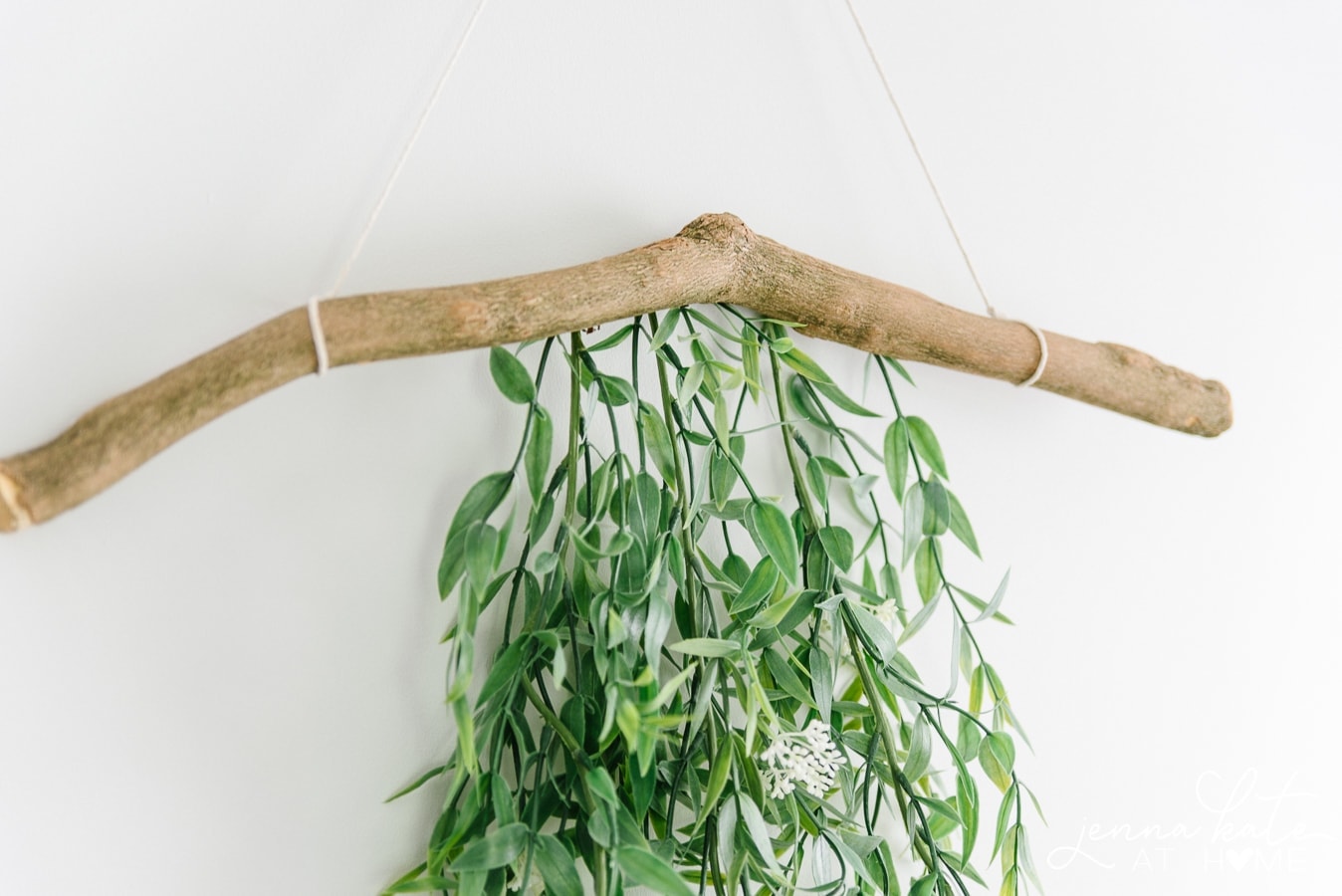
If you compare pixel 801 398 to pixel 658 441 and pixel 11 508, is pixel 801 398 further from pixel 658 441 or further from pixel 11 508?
pixel 11 508

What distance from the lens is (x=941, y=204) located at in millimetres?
848

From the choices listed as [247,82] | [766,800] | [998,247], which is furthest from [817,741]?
[247,82]

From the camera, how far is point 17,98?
0.59 m

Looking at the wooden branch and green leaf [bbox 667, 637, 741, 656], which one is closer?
the wooden branch

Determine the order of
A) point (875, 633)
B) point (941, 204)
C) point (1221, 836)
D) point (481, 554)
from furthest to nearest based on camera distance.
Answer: point (1221, 836) < point (941, 204) < point (875, 633) < point (481, 554)

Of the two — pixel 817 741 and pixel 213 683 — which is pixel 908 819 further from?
pixel 213 683

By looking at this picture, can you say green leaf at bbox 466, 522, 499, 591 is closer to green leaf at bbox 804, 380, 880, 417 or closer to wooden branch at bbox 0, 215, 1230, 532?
wooden branch at bbox 0, 215, 1230, 532

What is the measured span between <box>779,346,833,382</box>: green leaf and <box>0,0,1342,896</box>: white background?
0.14 m

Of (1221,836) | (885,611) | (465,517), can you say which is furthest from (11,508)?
(1221,836)

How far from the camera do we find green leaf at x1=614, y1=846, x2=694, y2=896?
1.89ft

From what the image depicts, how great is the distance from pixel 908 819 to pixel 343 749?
42 cm

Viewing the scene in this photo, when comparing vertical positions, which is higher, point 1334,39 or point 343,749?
point 1334,39

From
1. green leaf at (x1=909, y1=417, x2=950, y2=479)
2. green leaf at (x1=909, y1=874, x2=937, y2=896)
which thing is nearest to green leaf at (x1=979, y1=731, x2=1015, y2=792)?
green leaf at (x1=909, y1=874, x2=937, y2=896)

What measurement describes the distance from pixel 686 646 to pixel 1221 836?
28.4 inches
